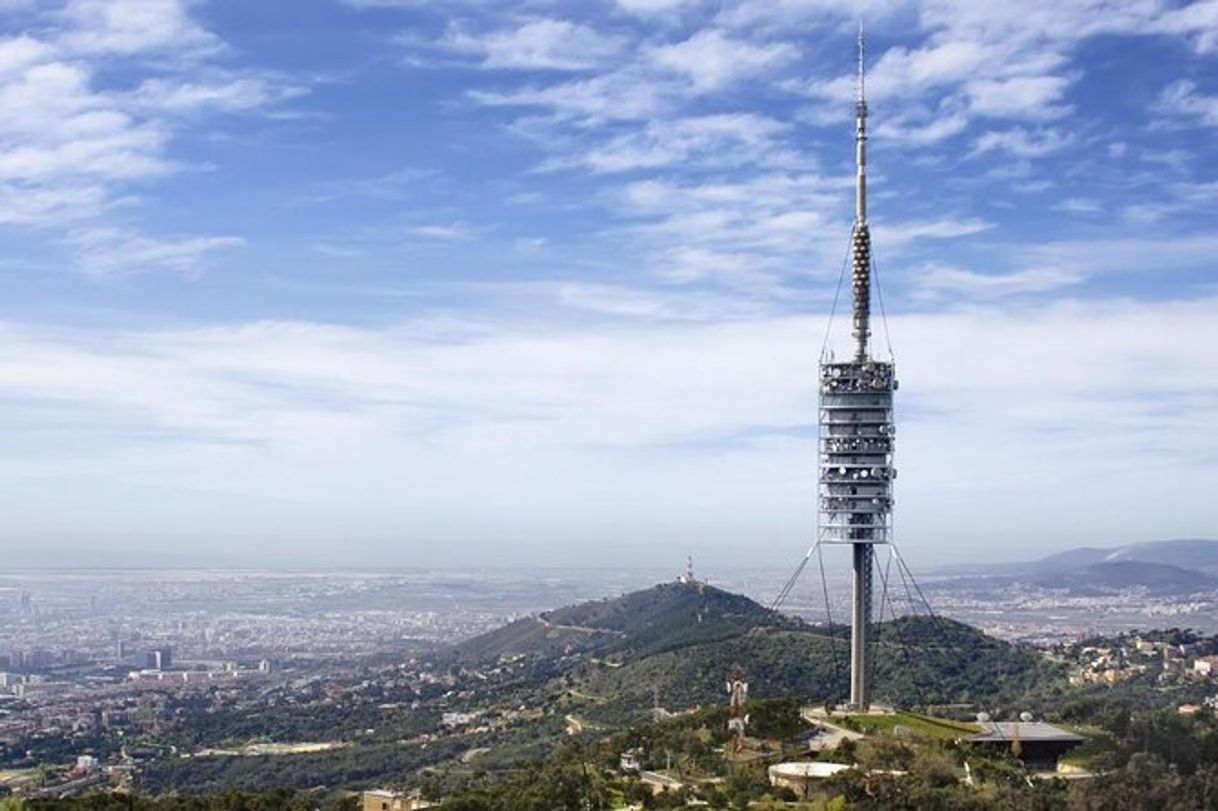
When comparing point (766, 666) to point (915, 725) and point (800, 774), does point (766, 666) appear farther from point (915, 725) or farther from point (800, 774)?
point (800, 774)

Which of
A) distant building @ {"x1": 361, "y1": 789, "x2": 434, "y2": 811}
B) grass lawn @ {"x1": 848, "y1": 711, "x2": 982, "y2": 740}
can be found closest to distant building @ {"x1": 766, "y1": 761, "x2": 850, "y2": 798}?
grass lawn @ {"x1": 848, "y1": 711, "x2": 982, "y2": 740}

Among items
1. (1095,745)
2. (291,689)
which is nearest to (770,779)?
(1095,745)

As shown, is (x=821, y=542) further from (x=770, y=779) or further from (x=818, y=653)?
(x=818, y=653)

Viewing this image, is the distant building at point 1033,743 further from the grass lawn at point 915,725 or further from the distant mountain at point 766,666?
the distant mountain at point 766,666

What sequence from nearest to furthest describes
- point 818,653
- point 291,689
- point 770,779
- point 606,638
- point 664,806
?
point 664,806, point 770,779, point 818,653, point 606,638, point 291,689

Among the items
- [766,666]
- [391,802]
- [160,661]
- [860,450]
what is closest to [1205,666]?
[766,666]

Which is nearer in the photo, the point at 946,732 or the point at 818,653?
the point at 946,732

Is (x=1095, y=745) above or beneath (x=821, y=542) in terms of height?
beneath

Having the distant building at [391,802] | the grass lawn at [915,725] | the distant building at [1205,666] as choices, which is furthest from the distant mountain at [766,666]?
the distant building at [391,802]

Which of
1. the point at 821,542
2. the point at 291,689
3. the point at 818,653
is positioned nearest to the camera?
the point at 821,542
